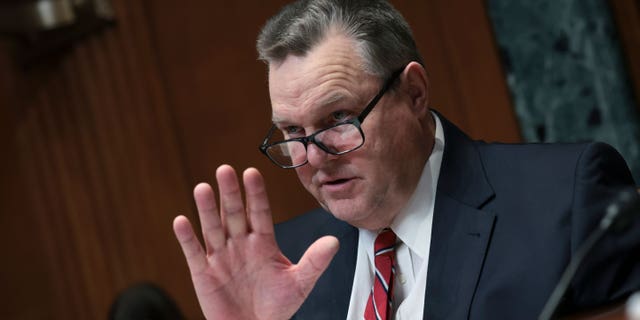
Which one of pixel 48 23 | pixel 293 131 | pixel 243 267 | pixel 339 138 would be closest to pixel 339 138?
pixel 339 138

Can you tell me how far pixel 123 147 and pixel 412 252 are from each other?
1.69m

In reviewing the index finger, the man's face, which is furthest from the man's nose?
the index finger

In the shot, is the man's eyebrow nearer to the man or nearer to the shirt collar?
the man

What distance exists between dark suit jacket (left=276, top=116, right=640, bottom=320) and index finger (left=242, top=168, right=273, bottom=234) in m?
0.40

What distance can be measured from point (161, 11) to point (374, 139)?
169 centimetres

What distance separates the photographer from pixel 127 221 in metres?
3.62

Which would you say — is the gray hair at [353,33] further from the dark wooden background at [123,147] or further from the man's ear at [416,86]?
the dark wooden background at [123,147]

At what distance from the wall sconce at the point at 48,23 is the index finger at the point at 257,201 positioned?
178 centimetres

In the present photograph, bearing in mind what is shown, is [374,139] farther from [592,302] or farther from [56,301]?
[56,301]

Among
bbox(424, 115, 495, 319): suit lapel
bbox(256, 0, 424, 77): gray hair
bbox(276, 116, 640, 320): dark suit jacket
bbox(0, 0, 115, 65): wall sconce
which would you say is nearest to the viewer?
bbox(276, 116, 640, 320): dark suit jacket

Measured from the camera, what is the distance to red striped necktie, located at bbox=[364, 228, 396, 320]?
7.07ft

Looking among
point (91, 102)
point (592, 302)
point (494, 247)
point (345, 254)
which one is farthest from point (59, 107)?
point (592, 302)

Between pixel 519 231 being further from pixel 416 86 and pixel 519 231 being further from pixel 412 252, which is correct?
pixel 416 86

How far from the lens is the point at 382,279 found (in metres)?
2.20
